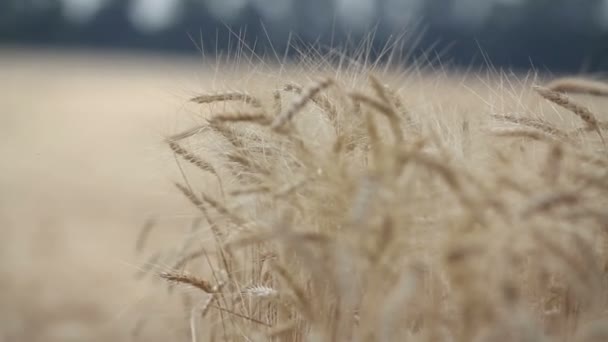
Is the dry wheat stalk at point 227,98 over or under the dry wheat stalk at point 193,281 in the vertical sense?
over

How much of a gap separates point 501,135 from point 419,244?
280mm

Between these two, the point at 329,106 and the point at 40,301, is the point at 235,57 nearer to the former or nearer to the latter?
the point at 329,106

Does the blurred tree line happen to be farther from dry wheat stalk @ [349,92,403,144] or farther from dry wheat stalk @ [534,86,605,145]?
dry wheat stalk @ [349,92,403,144]

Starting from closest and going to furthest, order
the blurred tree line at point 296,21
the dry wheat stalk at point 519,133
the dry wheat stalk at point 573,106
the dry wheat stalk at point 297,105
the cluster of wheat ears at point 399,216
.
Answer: the cluster of wheat ears at point 399,216, the dry wheat stalk at point 297,105, the dry wheat stalk at point 519,133, the dry wheat stalk at point 573,106, the blurred tree line at point 296,21

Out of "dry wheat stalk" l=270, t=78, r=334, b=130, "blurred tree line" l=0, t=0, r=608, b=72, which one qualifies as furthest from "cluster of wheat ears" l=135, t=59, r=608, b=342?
"blurred tree line" l=0, t=0, r=608, b=72

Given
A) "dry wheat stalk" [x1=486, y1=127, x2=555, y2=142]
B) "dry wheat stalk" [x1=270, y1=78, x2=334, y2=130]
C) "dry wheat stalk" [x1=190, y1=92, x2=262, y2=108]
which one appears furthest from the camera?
"dry wheat stalk" [x1=190, y1=92, x2=262, y2=108]

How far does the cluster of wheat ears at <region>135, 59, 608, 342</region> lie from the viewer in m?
1.13

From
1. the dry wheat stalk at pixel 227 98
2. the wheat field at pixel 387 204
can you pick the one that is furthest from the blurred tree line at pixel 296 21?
the dry wheat stalk at pixel 227 98

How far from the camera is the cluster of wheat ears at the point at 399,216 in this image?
3.71ft

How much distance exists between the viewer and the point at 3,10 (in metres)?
24.5

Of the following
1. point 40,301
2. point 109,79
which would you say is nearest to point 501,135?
point 40,301

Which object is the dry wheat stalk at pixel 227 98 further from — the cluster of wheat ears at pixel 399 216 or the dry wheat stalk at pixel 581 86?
the dry wheat stalk at pixel 581 86

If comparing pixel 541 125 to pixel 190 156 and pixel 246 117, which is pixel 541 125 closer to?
pixel 246 117

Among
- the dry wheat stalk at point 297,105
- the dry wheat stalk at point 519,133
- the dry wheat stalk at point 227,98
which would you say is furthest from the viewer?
the dry wheat stalk at point 227,98
